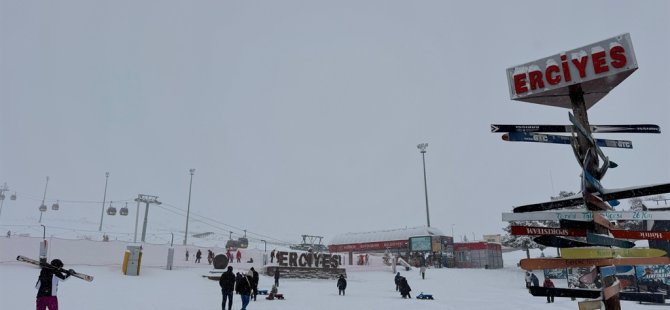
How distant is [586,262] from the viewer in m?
4.64

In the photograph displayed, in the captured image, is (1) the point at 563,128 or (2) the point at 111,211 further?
(2) the point at 111,211

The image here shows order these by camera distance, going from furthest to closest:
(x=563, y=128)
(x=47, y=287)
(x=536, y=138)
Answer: (x=47, y=287) < (x=536, y=138) < (x=563, y=128)

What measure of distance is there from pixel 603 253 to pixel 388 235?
178 ft

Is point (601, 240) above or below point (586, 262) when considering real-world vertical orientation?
above

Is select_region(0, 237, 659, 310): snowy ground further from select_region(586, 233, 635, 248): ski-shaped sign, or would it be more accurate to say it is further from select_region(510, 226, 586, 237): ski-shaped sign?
select_region(586, 233, 635, 248): ski-shaped sign

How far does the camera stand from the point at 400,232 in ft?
184

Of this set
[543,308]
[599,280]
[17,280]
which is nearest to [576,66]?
[599,280]

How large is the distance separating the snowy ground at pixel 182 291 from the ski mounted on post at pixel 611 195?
12569mm

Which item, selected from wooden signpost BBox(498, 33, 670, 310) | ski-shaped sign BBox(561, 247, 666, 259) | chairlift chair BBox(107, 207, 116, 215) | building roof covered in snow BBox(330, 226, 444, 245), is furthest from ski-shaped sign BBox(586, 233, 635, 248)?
chairlift chair BBox(107, 207, 116, 215)

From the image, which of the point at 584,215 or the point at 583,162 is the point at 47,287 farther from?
the point at 583,162

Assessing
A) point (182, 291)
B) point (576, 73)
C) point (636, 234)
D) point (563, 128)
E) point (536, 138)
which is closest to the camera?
point (636, 234)

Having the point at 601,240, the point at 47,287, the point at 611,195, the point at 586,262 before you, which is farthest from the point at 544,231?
the point at 47,287

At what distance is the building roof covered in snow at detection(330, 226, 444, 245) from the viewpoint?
171ft

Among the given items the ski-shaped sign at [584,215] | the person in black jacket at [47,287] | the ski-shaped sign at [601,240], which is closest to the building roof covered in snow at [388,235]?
the person in black jacket at [47,287]
